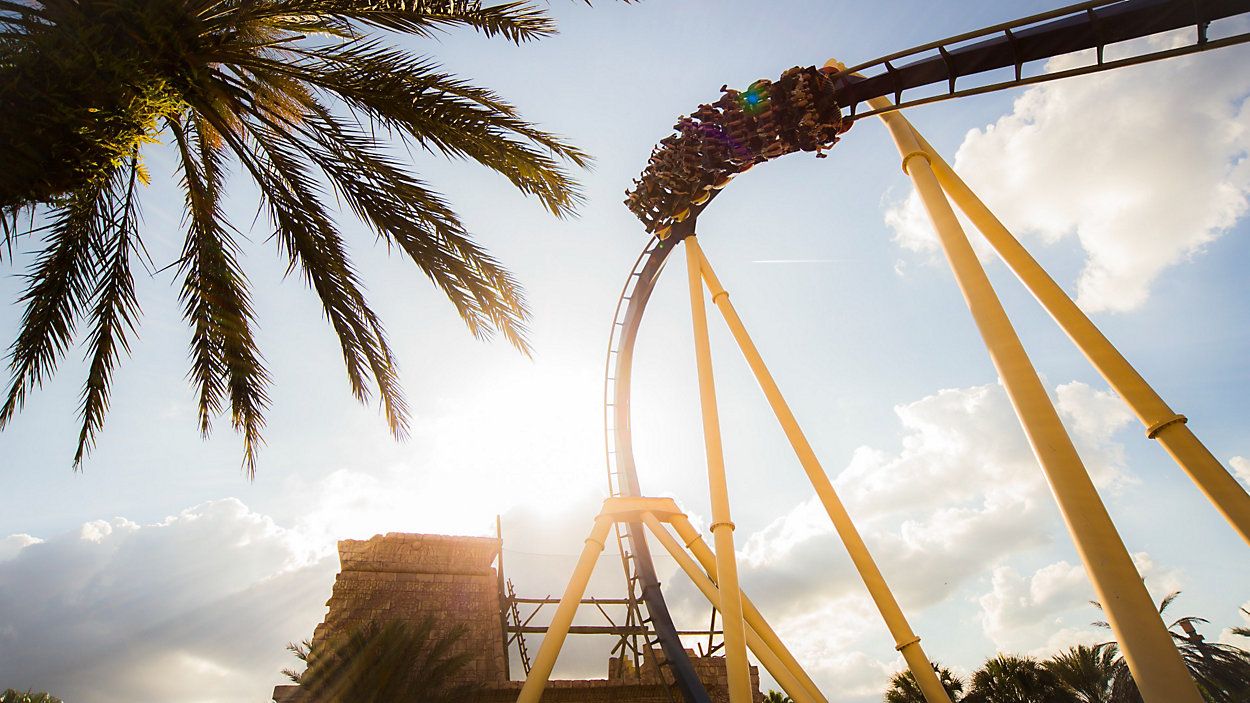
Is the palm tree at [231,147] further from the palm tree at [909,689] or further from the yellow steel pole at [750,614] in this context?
the palm tree at [909,689]

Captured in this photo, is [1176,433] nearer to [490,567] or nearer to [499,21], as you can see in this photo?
[499,21]

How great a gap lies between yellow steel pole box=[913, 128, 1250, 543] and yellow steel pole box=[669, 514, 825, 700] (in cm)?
530

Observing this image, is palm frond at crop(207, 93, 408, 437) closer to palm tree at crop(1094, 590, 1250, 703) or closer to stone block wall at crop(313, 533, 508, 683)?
stone block wall at crop(313, 533, 508, 683)

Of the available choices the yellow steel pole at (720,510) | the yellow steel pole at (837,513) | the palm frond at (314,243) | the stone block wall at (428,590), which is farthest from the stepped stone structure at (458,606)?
the palm frond at (314,243)

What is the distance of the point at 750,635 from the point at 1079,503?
6.45m

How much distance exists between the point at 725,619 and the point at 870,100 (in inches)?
239

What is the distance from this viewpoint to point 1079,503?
432 cm

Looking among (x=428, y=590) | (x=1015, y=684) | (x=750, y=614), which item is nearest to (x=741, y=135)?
(x=750, y=614)

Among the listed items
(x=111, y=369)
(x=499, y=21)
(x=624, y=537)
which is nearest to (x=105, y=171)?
(x=111, y=369)

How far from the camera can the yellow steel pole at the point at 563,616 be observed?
9269mm

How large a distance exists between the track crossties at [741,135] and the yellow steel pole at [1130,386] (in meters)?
2.06

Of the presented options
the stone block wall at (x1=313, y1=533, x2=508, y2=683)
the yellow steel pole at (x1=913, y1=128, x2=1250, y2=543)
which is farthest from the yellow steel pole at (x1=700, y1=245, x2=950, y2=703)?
the stone block wall at (x1=313, y1=533, x2=508, y2=683)

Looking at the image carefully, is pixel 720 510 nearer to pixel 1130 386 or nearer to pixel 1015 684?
pixel 1130 386

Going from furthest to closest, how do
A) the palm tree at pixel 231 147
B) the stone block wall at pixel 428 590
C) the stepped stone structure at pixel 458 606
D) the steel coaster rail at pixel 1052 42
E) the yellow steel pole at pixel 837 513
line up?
1. the stone block wall at pixel 428 590
2. the stepped stone structure at pixel 458 606
3. the yellow steel pole at pixel 837 513
4. the steel coaster rail at pixel 1052 42
5. the palm tree at pixel 231 147
